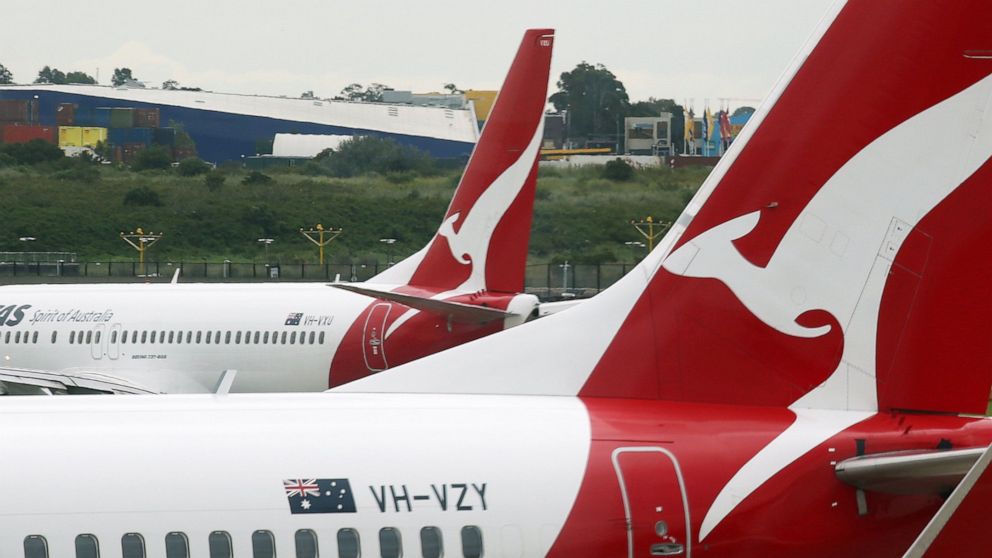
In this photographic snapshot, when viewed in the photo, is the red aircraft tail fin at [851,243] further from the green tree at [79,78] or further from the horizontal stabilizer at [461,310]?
the green tree at [79,78]

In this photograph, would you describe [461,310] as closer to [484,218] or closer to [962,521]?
[484,218]

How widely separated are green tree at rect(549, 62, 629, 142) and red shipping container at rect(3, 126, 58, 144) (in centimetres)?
2825

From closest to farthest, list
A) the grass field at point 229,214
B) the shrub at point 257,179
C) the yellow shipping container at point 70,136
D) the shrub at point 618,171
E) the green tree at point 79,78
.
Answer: the shrub at point 618,171, the grass field at point 229,214, the shrub at point 257,179, the yellow shipping container at point 70,136, the green tree at point 79,78

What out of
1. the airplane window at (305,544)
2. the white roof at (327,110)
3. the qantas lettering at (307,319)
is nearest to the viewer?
the airplane window at (305,544)

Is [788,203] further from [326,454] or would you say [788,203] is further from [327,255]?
[327,255]

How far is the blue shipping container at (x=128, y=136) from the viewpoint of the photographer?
92.0 metres

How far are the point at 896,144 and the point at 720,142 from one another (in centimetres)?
5473

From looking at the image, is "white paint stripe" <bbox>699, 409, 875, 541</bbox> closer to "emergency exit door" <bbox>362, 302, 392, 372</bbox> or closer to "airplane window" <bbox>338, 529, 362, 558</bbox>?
"airplane window" <bbox>338, 529, 362, 558</bbox>

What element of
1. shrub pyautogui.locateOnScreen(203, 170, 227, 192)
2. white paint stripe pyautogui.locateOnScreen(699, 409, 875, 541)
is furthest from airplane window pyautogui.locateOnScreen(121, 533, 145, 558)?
shrub pyautogui.locateOnScreen(203, 170, 227, 192)

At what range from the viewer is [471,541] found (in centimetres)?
768

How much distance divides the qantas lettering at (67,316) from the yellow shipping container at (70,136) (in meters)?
65.4

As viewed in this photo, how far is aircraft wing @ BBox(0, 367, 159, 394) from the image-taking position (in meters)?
24.3

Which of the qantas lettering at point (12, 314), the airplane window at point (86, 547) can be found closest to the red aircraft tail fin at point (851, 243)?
the airplane window at point (86, 547)

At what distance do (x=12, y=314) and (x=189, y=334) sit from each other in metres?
3.46
